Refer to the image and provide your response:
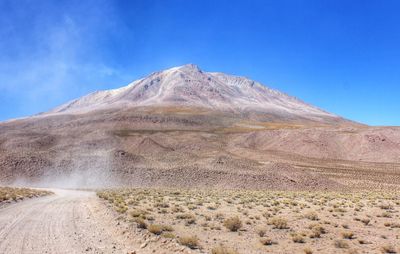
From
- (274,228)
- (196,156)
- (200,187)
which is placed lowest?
(200,187)

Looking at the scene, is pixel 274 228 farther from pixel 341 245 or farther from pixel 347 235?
pixel 341 245

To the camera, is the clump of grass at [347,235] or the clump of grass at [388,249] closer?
the clump of grass at [388,249]

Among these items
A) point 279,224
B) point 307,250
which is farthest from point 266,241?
point 279,224

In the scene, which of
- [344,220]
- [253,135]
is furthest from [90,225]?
[253,135]

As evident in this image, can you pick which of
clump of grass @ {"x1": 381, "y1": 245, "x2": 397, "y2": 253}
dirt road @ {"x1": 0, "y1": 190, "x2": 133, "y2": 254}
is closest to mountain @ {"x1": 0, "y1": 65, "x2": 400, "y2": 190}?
dirt road @ {"x1": 0, "y1": 190, "x2": 133, "y2": 254}

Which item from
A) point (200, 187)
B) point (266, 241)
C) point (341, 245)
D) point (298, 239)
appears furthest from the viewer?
point (200, 187)

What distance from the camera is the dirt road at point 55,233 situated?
1352 cm

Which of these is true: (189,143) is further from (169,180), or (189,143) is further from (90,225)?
(90,225)

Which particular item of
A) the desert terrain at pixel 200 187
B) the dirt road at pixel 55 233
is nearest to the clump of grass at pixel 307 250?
the desert terrain at pixel 200 187

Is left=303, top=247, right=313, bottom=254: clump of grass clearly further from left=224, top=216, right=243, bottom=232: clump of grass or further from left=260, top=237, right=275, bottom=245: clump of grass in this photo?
left=224, top=216, right=243, bottom=232: clump of grass

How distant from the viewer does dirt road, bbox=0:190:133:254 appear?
44.3ft

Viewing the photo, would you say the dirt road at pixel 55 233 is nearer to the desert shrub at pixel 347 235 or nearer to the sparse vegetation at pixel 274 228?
the sparse vegetation at pixel 274 228

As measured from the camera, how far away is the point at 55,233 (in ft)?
53.1

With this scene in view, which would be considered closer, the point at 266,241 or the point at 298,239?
the point at 266,241
